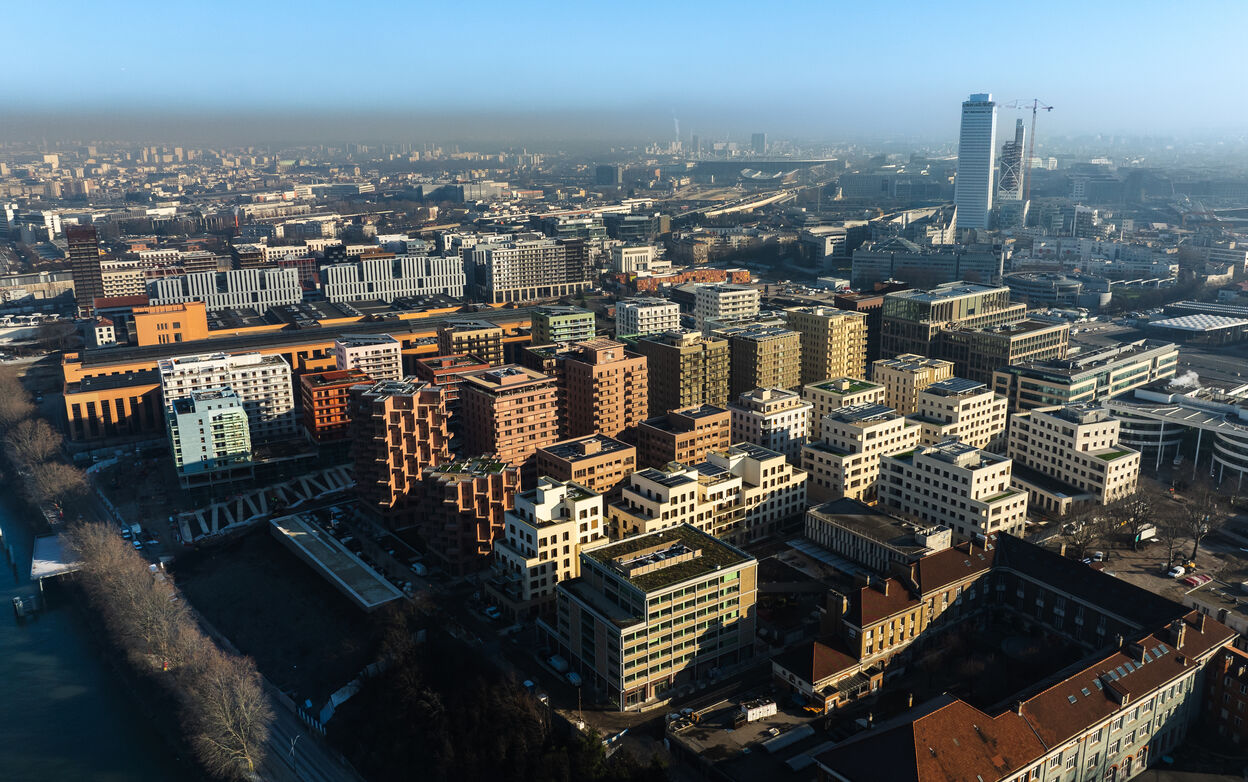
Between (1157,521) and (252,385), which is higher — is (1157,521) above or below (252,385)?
below

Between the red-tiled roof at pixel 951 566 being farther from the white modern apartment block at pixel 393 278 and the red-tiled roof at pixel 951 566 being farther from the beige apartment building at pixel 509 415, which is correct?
the white modern apartment block at pixel 393 278

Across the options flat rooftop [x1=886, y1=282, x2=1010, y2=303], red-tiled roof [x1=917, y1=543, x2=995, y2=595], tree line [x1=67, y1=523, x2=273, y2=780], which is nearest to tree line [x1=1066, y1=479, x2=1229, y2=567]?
red-tiled roof [x1=917, y1=543, x2=995, y2=595]

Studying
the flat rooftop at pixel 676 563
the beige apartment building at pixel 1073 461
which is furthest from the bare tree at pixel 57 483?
the beige apartment building at pixel 1073 461

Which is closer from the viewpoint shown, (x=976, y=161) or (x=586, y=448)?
(x=586, y=448)

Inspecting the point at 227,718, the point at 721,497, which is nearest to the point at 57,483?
the point at 227,718

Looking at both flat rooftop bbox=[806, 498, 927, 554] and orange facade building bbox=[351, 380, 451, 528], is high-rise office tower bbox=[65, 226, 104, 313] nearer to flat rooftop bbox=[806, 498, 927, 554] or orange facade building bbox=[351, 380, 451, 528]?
orange facade building bbox=[351, 380, 451, 528]

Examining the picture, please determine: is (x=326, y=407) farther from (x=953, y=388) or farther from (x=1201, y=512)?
(x=1201, y=512)
